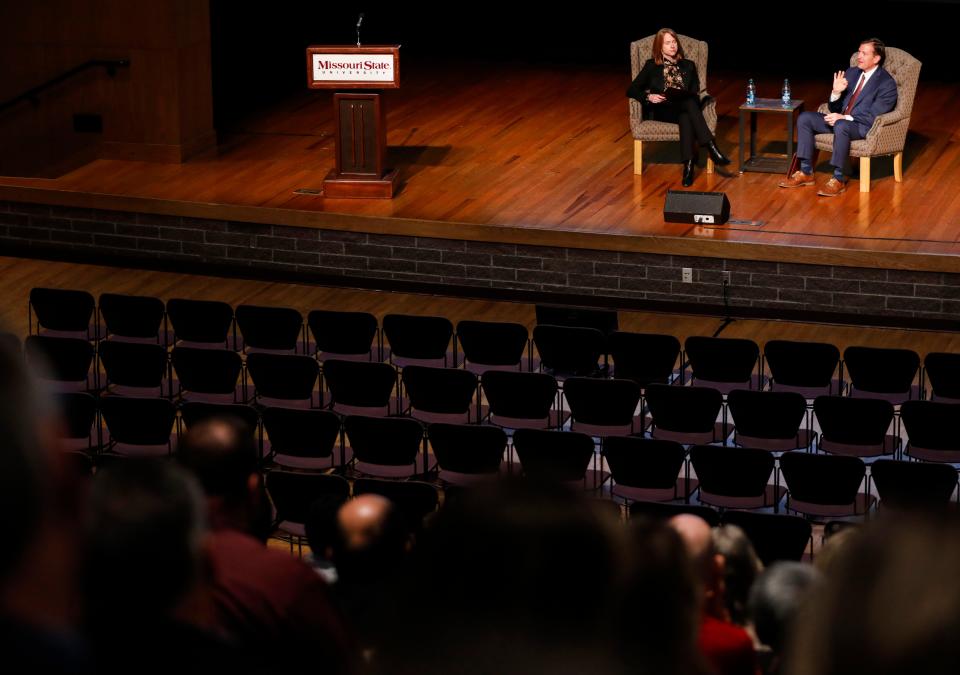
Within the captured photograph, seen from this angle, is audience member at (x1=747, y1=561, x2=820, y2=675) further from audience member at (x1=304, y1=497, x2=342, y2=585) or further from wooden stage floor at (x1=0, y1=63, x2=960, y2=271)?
wooden stage floor at (x1=0, y1=63, x2=960, y2=271)

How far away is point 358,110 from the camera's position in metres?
8.66

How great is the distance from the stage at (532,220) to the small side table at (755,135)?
0.11 metres

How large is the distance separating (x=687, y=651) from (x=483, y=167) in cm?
855

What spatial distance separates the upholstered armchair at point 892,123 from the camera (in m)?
8.47

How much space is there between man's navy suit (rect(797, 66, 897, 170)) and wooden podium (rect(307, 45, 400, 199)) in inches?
99.4

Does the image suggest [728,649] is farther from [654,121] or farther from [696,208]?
[654,121]

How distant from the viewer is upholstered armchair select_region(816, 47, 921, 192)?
847 cm

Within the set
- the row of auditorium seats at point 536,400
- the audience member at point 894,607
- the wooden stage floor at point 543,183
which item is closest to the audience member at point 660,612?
the audience member at point 894,607

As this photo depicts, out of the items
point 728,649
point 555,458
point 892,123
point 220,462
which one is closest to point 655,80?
point 892,123

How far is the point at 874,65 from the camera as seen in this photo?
27.6 feet

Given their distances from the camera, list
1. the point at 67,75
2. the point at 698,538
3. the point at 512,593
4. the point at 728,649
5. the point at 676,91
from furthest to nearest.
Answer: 1. the point at 67,75
2. the point at 676,91
3. the point at 698,538
4. the point at 728,649
5. the point at 512,593

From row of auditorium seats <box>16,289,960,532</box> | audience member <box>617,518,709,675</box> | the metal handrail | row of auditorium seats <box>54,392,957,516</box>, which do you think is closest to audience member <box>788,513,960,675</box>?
Answer: audience member <box>617,518,709,675</box>

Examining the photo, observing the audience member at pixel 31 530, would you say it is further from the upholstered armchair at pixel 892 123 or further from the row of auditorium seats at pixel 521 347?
the upholstered armchair at pixel 892 123

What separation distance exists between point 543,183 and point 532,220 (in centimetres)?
85
